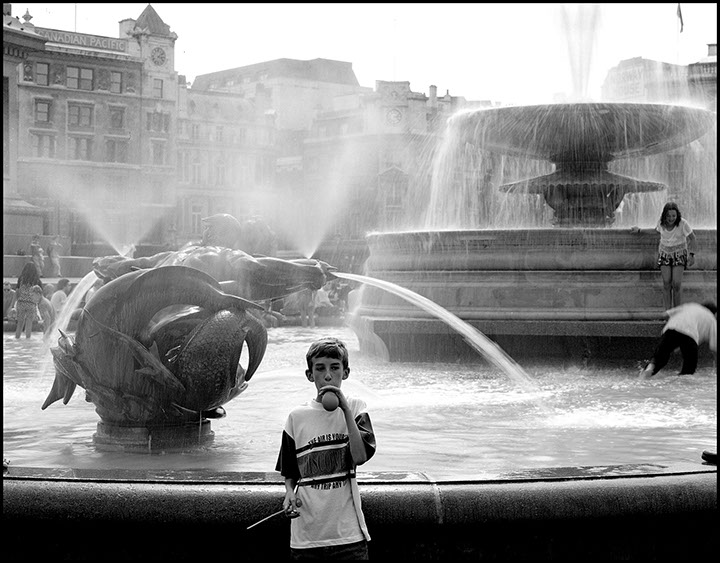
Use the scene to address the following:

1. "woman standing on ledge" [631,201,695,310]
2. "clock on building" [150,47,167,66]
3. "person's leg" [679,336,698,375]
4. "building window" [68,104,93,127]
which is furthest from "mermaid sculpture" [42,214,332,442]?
"clock on building" [150,47,167,66]

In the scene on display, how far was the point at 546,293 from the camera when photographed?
32.4 ft

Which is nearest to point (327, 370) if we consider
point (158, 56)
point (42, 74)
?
point (42, 74)

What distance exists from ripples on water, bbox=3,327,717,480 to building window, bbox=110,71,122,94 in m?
67.7

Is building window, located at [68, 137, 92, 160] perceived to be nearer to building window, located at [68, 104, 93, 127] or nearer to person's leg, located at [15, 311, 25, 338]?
building window, located at [68, 104, 93, 127]

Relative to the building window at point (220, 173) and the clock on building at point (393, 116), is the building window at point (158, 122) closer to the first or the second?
the building window at point (220, 173)

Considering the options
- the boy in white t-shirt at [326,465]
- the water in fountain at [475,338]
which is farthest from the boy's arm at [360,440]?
the water in fountain at [475,338]

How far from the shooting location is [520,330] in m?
9.76

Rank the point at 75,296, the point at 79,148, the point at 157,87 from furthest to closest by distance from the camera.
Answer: the point at 157,87 < the point at 79,148 < the point at 75,296

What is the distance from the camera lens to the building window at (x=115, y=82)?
247ft

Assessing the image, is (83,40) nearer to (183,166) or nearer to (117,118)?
(117,118)

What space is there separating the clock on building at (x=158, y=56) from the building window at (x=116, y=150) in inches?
265

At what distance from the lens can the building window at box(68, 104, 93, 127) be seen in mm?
73250

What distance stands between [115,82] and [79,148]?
5.55m

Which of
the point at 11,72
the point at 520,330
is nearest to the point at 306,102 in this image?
the point at 11,72
